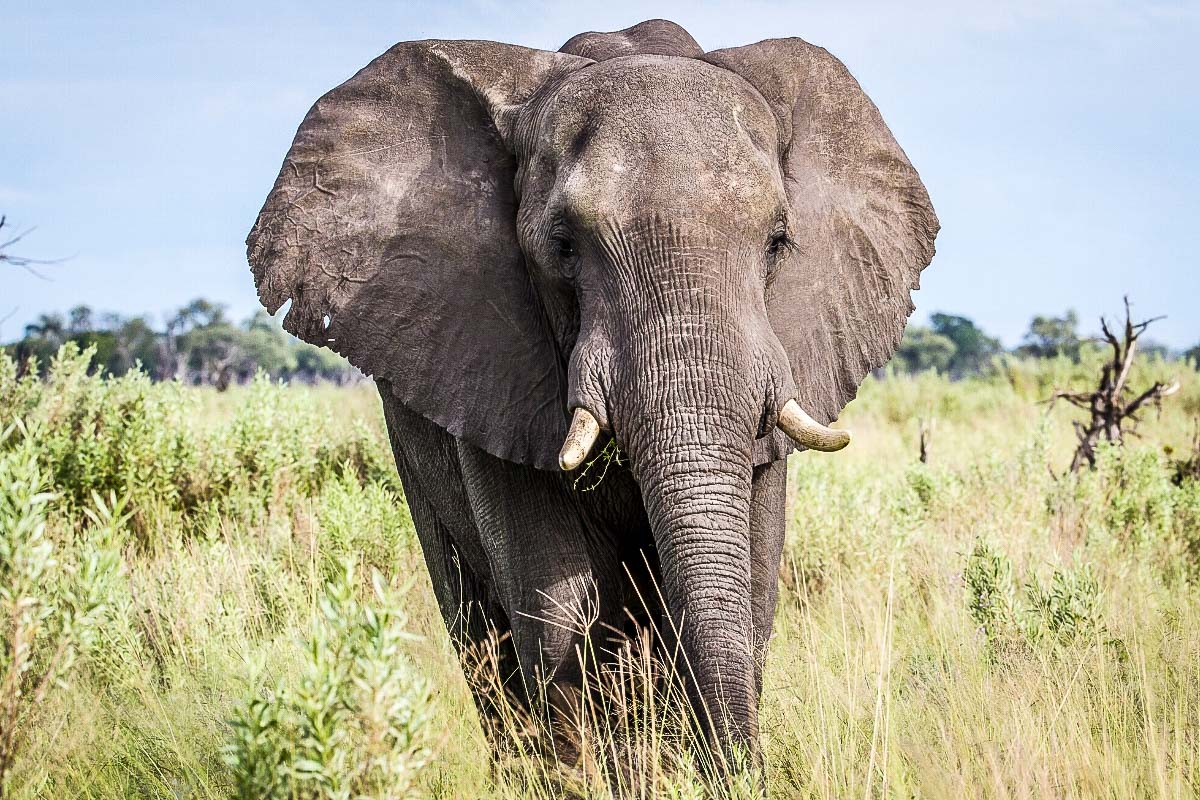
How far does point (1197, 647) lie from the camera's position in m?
4.99

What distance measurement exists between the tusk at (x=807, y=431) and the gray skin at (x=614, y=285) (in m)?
0.04

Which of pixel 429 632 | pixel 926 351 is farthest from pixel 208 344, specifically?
pixel 429 632

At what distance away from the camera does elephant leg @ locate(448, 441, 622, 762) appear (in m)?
4.04

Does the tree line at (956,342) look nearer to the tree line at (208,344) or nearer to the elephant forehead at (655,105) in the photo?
the tree line at (208,344)

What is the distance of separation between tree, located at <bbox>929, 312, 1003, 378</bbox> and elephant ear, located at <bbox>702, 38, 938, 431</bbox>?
254 ft

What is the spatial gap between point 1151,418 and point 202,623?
1351 cm

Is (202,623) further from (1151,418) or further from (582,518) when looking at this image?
(1151,418)

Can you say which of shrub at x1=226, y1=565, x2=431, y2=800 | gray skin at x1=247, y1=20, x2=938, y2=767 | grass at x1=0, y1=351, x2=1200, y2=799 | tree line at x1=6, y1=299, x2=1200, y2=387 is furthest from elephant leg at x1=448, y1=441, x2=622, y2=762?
tree line at x1=6, y1=299, x2=1200, y2=387

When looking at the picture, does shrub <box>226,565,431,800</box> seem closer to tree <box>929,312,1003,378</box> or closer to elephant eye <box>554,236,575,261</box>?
elephant eye <box>554,236,575,261</box>

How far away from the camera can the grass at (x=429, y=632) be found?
2.91 meters

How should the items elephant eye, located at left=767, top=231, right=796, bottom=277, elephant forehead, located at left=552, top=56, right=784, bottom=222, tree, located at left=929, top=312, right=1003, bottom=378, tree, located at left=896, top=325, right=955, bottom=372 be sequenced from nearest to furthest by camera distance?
elephant forehead, located at left=552, top=56, right=784, bottom=222 < elephant eye, located at left=767, top=231, right=796, bottom=277 < tree, located at left=896, top=325, right=955, bottom=372 < tree, located at left=929, top=312, right=1003, bottom=378

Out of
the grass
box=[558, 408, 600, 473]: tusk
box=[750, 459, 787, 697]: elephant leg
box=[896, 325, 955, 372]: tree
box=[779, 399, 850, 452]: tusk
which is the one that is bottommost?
the grass

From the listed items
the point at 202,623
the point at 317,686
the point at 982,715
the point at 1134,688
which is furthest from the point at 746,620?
the point at 202,623

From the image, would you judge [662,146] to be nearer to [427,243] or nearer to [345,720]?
[427,243]
